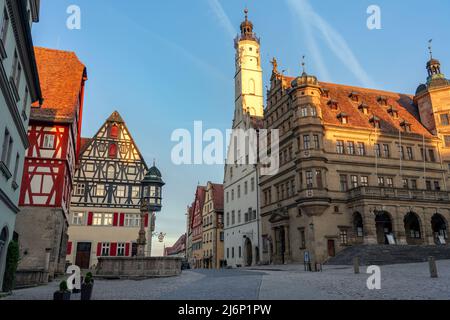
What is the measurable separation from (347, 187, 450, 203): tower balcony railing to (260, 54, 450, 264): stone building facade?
96 millimetres

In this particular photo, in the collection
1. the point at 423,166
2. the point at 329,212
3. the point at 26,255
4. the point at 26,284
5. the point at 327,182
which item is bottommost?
the point at 26,284

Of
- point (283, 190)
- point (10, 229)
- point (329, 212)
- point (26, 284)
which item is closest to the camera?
point (10, 229)

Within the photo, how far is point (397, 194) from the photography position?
117 feet

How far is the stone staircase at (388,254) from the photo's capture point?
96.1 feet

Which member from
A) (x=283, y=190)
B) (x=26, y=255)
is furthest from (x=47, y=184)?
(x=283, y=190)

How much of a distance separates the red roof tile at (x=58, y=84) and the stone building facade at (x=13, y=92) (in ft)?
29.7

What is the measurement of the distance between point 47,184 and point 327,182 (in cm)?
2415

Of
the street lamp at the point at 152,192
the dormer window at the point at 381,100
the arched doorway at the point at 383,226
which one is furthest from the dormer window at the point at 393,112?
the street lamp at the point at 152,192

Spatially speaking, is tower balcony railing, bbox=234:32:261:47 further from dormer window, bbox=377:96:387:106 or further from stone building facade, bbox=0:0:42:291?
stone building facade, bbox=0:0:42:291

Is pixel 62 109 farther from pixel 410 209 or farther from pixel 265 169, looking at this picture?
pixel 410 209

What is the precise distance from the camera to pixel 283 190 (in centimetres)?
4053

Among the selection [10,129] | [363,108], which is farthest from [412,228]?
[10,129]

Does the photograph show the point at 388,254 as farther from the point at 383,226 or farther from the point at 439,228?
the point at 439,228

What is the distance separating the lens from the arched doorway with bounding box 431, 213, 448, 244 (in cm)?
3716
